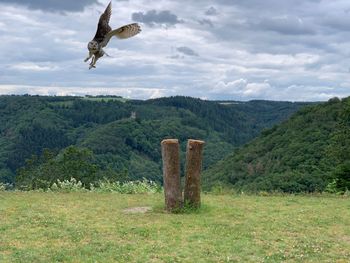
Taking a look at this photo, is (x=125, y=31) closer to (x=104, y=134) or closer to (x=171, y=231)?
(x=171, y=231)

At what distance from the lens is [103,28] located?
446 centimetres

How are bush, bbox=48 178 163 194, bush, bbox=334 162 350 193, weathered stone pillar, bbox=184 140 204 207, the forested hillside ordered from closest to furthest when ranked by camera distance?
weathered stone pillar, bbox=184 140 204 207
bush, bbox=48 178 163 194
bush, bbox=334 162 350 193
the forested hillside

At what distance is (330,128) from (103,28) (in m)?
55.2

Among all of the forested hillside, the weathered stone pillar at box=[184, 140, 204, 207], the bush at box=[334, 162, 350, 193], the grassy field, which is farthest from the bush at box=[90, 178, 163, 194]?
the forested hillside

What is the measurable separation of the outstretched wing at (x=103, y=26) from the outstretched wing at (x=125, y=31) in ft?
0.13

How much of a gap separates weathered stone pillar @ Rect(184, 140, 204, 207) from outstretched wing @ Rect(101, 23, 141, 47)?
9.45 meters

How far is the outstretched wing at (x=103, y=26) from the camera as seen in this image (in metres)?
4.46

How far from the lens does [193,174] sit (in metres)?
13.9

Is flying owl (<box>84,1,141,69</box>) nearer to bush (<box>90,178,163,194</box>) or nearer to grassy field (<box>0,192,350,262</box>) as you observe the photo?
grassy field (<box>0,192,350,262</box>)

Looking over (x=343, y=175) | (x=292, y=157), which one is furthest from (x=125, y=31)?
(x=292, y=157)

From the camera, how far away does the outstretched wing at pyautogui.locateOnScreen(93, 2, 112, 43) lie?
446 centimetres

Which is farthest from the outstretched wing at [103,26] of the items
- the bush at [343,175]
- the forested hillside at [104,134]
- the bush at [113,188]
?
the forested hillside at [104,134]

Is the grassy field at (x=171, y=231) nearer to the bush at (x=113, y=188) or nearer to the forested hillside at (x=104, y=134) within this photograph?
the bush at (x=113, y=188)

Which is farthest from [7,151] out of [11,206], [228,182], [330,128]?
[11,206]
